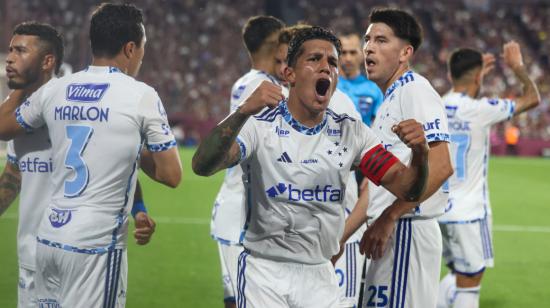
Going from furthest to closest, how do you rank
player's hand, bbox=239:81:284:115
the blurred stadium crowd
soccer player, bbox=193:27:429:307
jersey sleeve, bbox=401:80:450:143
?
the blurred stadium crowd < jersey sleeve, bbox=401:80:450:143 < soccer player, bbox=193:27:429:307 < player's hand, bbox=239:81:284:115

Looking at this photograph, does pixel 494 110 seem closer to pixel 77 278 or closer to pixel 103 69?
pixel 103 69

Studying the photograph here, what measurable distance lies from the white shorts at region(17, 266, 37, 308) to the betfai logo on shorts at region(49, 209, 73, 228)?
0.71m

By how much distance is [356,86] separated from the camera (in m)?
6.84

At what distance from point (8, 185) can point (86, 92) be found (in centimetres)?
111

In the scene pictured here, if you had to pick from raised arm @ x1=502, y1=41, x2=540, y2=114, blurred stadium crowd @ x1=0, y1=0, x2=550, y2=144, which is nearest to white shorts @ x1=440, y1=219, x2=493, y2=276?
raised arm @ x1=502, y1=41, x2=540, y2=114

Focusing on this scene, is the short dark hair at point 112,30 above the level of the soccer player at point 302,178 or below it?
above

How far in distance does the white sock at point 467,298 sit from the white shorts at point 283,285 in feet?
10.1

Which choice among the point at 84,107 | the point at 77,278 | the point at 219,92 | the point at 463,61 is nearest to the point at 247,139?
the point at 84,107

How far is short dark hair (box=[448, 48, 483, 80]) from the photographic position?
22.9ft

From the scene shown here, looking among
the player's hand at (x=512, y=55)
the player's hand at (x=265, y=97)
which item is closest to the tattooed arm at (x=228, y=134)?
the player's hand at (x=265, y=97)

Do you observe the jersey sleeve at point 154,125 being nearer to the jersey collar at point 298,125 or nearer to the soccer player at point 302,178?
the soccer player at point 302,178

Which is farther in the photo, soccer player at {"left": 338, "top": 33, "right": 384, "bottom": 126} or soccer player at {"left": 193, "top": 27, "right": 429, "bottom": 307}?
soccer player at {"left": 338, "top": 33, "right": 384, "bottom": 126}

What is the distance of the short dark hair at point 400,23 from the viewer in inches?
179

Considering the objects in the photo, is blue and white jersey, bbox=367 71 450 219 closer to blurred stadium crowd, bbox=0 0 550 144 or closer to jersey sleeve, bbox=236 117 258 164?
jersey sleeve, bbox=236 117 258 164
